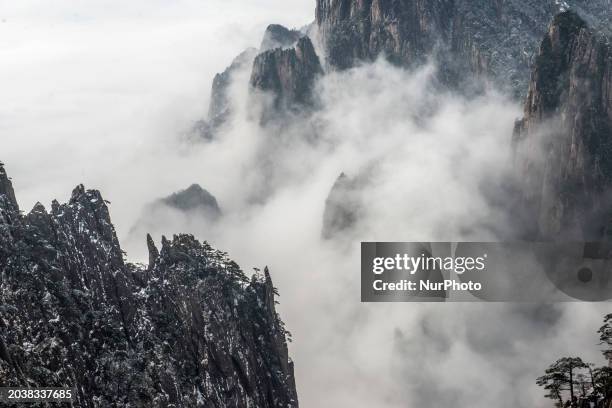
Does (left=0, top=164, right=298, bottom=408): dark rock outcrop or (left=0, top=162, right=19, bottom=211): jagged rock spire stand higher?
(left=0, top=162, right=19, bottom=211): jagged rock spire

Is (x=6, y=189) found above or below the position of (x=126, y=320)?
above

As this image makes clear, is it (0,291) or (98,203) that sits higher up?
(98,203)

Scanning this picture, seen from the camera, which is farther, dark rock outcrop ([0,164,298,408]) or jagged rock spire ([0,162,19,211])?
jagged rock spire ([0,162,19,211])

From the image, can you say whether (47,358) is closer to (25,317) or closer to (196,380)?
(25,317)

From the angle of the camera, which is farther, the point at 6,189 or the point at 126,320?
the point at 126,320

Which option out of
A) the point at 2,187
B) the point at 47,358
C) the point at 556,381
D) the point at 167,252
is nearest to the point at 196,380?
the point at 167,252

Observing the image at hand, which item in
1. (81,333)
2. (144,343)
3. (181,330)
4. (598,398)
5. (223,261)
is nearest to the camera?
(598,398)

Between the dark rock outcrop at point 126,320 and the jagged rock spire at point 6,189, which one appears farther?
the jagged rock spire at point 6,189

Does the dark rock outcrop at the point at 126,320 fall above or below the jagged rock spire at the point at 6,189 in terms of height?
below
